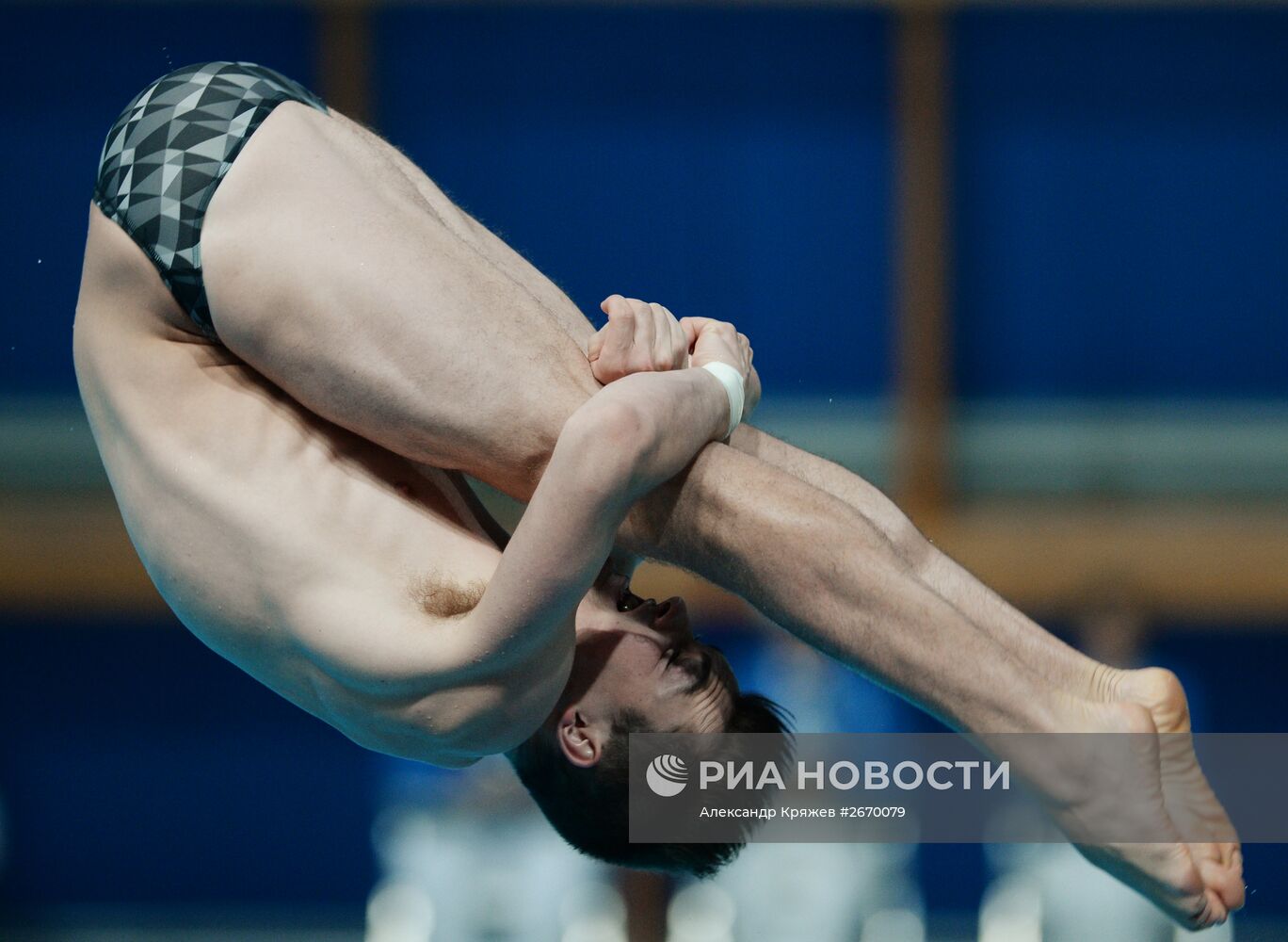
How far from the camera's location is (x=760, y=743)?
7.27ft

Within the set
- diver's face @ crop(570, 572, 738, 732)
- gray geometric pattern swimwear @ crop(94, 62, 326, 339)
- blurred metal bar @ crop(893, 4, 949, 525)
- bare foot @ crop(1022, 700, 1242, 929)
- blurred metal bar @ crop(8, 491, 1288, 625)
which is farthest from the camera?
blurred metal bar @ crop(893, 4, 949, 525)

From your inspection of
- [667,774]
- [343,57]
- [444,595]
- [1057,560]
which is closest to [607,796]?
[667,774]

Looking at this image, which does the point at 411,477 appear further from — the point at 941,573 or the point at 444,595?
the point at 941,573

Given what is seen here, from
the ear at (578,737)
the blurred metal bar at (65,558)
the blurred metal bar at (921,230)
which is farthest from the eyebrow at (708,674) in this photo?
the blurred metal bar at (65,558)

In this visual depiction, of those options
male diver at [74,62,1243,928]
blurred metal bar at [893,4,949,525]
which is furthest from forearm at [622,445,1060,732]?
blurred metal bar at [893,4,949,525]

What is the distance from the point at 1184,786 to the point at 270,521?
112 centimetres

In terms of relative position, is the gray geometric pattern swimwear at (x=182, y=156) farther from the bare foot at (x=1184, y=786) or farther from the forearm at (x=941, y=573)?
the bare foot at (x=1184, y=786)

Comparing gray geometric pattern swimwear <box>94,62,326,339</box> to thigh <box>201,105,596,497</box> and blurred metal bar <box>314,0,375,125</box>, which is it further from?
blurred metal bar <box>314,0,375,125</box>

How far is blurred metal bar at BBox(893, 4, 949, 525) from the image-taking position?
5305 mm

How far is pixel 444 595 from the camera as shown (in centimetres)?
189

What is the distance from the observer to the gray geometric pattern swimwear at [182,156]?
190cm

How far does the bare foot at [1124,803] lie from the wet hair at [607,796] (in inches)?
19.5

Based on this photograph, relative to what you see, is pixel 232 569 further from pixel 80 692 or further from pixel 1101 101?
pixel 1101 101

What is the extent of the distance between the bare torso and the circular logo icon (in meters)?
0.30
